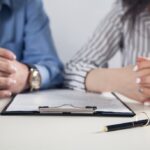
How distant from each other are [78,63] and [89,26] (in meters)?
0.59

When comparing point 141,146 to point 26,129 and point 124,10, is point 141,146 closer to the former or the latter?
point 26,129

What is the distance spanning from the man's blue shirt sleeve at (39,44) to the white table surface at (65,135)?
51 cm

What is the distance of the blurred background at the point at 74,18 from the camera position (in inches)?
64.0

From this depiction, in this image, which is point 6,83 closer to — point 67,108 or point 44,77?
point 44,77

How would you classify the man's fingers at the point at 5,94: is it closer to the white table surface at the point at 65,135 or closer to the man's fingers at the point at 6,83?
the man's fingers at the point at 6,83

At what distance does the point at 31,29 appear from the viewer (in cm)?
124

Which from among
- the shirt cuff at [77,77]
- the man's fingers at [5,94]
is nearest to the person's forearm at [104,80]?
the shirt cuff at [77,77]

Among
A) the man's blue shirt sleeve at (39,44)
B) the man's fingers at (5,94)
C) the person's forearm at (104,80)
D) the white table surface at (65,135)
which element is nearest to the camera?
the white table surface at (65,135)

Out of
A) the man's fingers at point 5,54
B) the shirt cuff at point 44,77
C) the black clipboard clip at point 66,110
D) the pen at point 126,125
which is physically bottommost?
the shirt cuff at point 44,77

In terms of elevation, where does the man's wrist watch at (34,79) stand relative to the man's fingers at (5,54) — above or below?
below

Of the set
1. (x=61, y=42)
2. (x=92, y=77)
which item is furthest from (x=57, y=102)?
(x=61, y=42)

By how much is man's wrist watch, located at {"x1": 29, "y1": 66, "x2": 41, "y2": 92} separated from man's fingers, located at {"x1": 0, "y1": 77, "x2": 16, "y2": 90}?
71mm

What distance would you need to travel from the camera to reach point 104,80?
951 mm

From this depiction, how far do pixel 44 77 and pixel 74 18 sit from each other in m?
0.67
